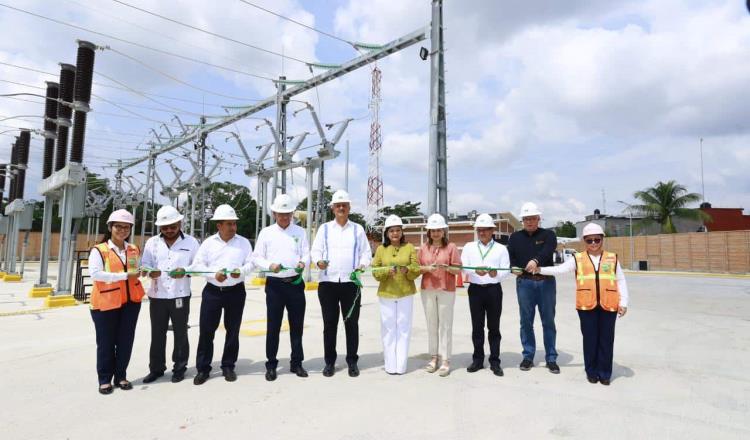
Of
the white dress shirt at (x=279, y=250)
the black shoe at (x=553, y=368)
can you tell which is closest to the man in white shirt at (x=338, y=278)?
the white dress shirt at (x=279, y=250)

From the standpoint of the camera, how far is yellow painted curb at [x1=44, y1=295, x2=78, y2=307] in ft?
34.2

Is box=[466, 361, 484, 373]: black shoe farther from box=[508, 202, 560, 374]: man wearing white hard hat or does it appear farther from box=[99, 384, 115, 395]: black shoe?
box=[99, 384, 115, 395]: black shoe

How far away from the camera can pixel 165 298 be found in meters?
4.72

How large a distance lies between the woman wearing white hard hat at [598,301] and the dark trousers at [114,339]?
15.7 ft

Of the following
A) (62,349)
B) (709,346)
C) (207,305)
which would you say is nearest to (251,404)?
(207,305)

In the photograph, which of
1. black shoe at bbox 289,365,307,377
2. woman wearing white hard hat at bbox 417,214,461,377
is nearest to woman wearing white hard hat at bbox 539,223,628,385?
woman wearing white hard hat at bbox 417,214,461,377

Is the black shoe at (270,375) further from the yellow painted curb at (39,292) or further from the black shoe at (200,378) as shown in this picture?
the yellow painted curb at (39,292)

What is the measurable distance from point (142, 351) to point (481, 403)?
184 inches

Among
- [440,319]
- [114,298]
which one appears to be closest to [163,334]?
[114,298]

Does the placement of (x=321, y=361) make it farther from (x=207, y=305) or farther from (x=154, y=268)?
(x=154, y=268)

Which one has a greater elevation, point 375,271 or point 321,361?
point 375,271

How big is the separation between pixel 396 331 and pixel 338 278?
3.04ft

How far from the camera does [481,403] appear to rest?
4.05 metres

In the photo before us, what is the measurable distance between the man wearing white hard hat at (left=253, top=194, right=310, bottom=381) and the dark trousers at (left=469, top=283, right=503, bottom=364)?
204cm
